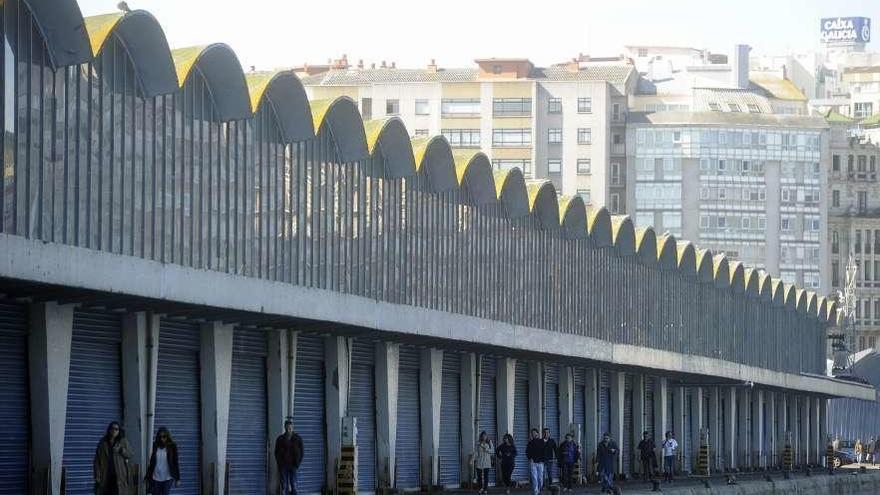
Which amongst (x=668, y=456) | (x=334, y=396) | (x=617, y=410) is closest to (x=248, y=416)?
(x=334, y=396)

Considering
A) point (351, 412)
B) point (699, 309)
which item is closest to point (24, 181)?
point (351, 412)

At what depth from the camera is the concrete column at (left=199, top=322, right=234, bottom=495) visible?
148ft

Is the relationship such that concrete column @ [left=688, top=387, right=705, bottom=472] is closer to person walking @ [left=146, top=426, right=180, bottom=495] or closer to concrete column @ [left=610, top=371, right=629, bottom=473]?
concrete column @ [left=610, top=371, right=629, bottom=473]

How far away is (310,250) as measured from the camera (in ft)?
162

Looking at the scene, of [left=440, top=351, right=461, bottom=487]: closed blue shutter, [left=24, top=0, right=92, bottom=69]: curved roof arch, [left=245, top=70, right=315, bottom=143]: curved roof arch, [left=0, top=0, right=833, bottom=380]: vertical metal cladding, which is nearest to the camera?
[left=24, top=0, right=92, bottom=69]: curved roof arch

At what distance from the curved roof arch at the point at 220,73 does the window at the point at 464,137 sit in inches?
5286

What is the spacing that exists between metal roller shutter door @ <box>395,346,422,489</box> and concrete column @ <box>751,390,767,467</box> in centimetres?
4383

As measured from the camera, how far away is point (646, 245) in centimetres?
8081

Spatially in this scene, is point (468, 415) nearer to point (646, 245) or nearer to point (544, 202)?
point (544, 202)

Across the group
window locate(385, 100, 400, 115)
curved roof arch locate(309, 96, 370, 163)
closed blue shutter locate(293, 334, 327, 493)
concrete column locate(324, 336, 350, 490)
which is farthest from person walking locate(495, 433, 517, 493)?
window locate(385, 100, 400, 115)

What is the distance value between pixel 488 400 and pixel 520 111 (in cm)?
12091

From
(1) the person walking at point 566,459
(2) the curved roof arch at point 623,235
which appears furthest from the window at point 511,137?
(1) the person walking at point 566,459

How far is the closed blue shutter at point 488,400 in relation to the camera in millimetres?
63384

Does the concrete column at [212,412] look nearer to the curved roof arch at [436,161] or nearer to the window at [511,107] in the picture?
the curved roof arch at [436,161]
